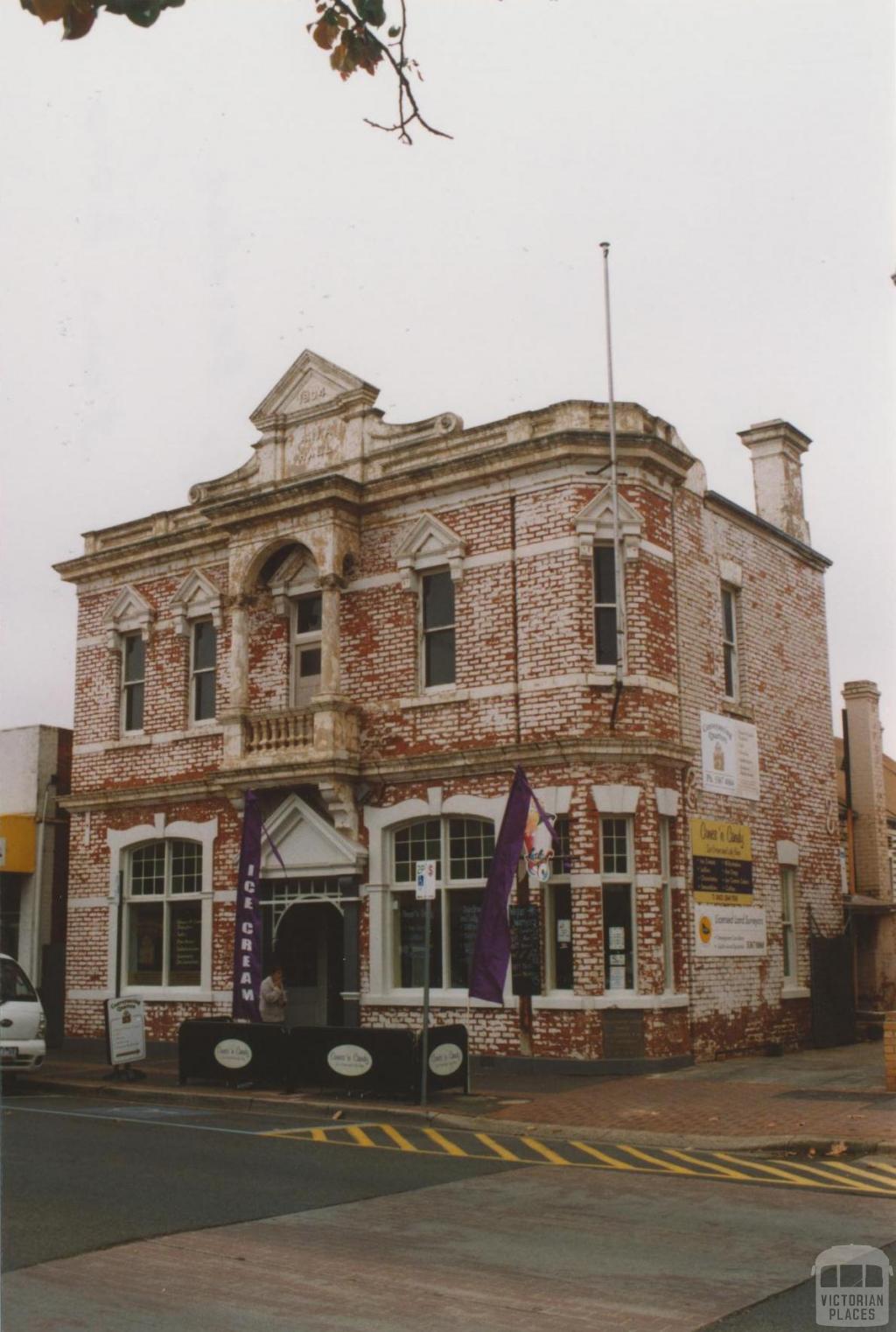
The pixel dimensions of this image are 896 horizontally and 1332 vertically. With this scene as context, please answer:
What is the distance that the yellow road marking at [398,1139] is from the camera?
13.5 m

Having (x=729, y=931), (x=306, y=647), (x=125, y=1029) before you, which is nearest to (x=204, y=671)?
(x=306, y=647)

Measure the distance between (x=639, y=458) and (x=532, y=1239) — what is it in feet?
43.0

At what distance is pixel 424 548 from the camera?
847 inches

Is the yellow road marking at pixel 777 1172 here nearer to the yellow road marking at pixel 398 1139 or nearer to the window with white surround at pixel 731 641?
the yellow road marking at pixel 398 1139

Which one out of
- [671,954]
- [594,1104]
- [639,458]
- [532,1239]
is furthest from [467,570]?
[532,1239]

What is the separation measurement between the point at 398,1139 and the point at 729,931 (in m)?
8.43

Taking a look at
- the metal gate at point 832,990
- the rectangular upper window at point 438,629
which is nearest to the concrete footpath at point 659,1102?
the metal gate at point 832,990

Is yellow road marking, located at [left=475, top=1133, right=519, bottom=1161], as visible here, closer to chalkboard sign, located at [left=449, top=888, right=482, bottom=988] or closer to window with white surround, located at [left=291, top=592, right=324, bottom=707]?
chalkboard sign, located at [left=449, top=888, right=482, bottom=988]

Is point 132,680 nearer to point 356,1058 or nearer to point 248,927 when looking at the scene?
point 248,927

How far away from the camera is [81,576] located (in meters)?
26.7

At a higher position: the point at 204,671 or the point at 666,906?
the point at 204,671

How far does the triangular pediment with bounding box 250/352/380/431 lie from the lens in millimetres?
22859

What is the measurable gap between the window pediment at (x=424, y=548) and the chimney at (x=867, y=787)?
1053 cm

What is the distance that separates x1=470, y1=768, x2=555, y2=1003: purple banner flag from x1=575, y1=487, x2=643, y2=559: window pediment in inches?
162
